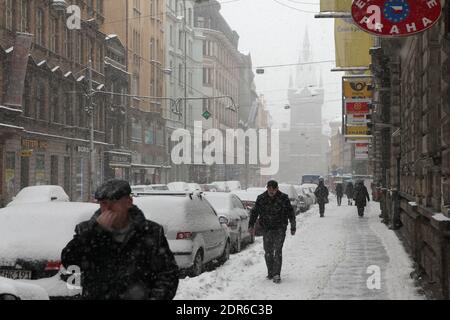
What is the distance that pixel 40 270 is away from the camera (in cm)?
799

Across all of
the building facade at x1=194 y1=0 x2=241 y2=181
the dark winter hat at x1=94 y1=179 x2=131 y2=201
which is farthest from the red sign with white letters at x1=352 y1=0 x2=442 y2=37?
the building facade at x1=194 y1=0 x2=241 y2=181

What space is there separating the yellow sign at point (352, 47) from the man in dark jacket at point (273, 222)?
603 inches

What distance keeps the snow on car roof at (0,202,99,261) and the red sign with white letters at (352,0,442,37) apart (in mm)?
4779

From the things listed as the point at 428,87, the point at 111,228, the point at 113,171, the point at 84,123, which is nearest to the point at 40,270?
the point at 111,228

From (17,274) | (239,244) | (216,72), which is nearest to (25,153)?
(239,244)

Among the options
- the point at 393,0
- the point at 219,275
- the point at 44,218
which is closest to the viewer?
the point at 44,218

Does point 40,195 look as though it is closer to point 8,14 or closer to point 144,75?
point 8,14

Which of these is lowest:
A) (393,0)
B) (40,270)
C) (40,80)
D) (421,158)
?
(40,270)

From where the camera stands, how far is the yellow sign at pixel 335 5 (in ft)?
62.5

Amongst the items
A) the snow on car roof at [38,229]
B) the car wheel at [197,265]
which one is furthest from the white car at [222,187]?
the snow on car roof at [38,229]

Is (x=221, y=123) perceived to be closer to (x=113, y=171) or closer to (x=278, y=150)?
(x=113, y=171)

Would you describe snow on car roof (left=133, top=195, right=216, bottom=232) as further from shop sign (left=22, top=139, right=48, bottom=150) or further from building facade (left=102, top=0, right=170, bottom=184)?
building facade (left=102, top=0, right=170, bottom=184)

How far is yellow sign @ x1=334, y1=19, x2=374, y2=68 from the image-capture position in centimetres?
2534
